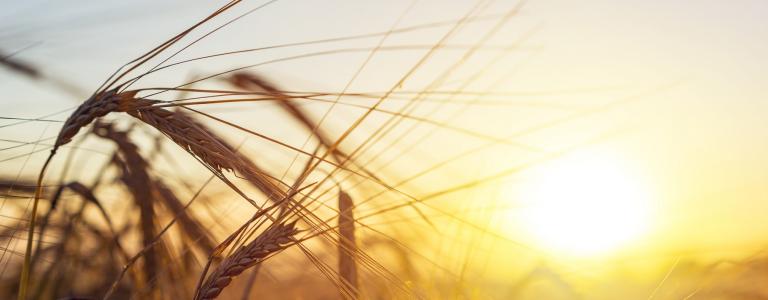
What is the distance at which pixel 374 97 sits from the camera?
91 cm

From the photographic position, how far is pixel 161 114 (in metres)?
0.99

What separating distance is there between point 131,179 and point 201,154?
2.33 feet

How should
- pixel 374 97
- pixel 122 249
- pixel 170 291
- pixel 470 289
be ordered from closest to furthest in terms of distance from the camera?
pixel 374 97 < pixel 470 289 < pixel 170 291 < pixel 122 249

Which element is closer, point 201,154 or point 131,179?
point 201,154

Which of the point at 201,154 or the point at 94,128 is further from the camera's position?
the point at 94,128

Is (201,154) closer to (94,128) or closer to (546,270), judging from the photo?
(94,128)

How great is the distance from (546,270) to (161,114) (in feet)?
3.17

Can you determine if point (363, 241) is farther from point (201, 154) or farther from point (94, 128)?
point (94, 128)

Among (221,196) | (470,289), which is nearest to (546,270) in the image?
(470,289)

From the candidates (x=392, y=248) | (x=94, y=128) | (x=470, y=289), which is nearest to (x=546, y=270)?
(x=392, y=248)

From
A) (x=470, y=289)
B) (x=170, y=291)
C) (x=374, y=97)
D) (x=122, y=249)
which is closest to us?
(x=374, y=97)

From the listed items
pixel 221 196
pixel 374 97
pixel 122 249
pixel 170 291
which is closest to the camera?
pixel 374 97

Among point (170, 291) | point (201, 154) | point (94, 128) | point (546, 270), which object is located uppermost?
point (94, 128)

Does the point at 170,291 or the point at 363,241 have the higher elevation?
the point at 363,241
